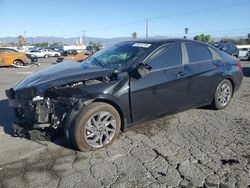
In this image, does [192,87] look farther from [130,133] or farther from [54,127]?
[54,127]

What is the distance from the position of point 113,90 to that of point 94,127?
599 mm

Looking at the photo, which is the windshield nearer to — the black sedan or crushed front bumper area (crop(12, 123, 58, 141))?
the black sedan

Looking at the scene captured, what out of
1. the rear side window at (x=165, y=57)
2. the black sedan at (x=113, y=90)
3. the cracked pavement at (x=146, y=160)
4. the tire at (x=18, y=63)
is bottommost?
the cracked pavement at (x=146, y=160)

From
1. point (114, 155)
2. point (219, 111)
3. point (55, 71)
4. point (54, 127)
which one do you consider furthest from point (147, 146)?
point (219, 111)

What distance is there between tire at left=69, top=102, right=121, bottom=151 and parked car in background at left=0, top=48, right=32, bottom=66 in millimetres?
16056

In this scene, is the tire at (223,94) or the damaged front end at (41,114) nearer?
the damaged front end at (41,114)

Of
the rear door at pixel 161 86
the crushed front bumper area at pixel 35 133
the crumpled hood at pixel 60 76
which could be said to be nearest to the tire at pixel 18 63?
the crumpled hood at pixel 60 76

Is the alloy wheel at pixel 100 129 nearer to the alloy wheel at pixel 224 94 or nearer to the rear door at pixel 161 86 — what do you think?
the rear door at pixel 161 86

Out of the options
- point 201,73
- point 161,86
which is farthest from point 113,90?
point 201,73

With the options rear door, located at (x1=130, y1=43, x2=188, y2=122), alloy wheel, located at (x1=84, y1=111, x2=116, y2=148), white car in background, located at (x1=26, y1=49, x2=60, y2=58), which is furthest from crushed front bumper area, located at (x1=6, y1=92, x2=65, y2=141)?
white car in background, located at (x1=26, y1=49, x2=60, y2=58)

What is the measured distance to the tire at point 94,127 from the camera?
3892 mm

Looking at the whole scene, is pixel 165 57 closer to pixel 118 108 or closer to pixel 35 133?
pixel 118 108

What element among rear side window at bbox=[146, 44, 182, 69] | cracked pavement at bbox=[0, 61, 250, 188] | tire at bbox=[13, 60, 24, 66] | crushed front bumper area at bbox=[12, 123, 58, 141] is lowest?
cracked pavement at bbox=[0, 61, 250, 188]

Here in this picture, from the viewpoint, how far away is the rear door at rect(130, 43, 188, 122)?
4.42 m
